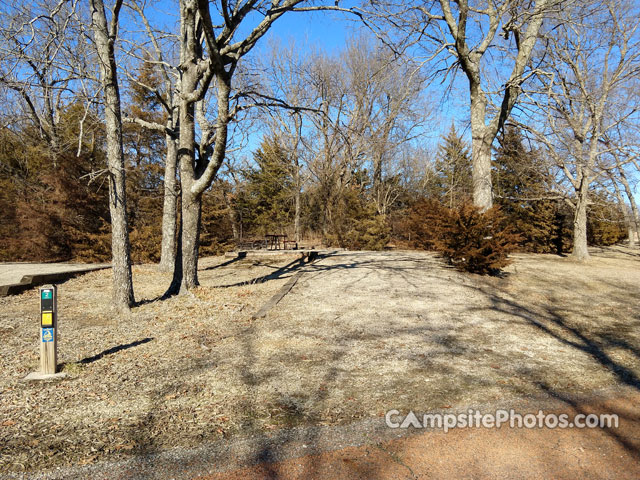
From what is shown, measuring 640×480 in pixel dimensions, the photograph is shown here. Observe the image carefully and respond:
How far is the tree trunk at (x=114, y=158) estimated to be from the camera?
6957 mm

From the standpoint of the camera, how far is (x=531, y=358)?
194 inches

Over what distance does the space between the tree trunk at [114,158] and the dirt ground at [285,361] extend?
611 millimetres

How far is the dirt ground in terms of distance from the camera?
323 centimetres

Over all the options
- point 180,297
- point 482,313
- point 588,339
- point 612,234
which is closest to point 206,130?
point 180,297

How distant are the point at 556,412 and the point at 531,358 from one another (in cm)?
155

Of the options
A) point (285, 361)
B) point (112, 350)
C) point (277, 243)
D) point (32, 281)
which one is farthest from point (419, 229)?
point (112, 350)

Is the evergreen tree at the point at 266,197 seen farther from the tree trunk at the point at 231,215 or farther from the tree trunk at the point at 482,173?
the tree trunk at the point at 482,173

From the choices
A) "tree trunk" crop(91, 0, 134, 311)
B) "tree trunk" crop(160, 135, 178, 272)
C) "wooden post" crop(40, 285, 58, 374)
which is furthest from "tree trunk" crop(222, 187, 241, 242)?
"wooden post" crop(40, 285, 58, 374)

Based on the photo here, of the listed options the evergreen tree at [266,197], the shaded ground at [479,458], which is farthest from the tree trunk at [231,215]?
the shaded ground at [479,458]

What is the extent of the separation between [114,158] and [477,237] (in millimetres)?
8586

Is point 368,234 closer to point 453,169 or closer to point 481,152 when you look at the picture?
point 481,152

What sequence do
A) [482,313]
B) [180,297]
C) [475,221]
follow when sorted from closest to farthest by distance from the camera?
[482,313] < [180,297] < [475,221]

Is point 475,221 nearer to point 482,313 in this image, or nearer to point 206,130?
point 482,313

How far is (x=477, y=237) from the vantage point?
10414mm
